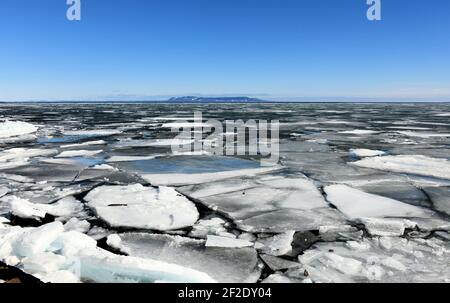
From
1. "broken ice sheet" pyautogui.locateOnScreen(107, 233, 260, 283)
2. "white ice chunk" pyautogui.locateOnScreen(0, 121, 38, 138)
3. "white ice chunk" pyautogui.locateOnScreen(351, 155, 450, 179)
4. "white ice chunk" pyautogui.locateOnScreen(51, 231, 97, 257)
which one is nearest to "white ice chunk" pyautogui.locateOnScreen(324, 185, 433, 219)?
"broken ice sheet" pyautogui.locateOnScreen(107, 233, 260, 283)

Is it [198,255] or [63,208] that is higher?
[63,208]

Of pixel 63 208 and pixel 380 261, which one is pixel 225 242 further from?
pixel 63 208

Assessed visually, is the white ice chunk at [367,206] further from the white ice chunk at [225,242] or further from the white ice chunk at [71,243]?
the white ice chunk at [71,243]

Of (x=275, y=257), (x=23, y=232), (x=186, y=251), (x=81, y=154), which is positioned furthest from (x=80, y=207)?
(x=81, y=154)

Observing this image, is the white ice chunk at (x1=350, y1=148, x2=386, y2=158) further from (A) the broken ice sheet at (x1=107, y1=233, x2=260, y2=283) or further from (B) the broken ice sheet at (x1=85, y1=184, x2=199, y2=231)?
(A) the broken ice sheet at (x1=107, y1=233, x2=260, y2=283)

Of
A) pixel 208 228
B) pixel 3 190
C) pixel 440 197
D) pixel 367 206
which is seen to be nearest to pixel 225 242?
pixel 208 228
